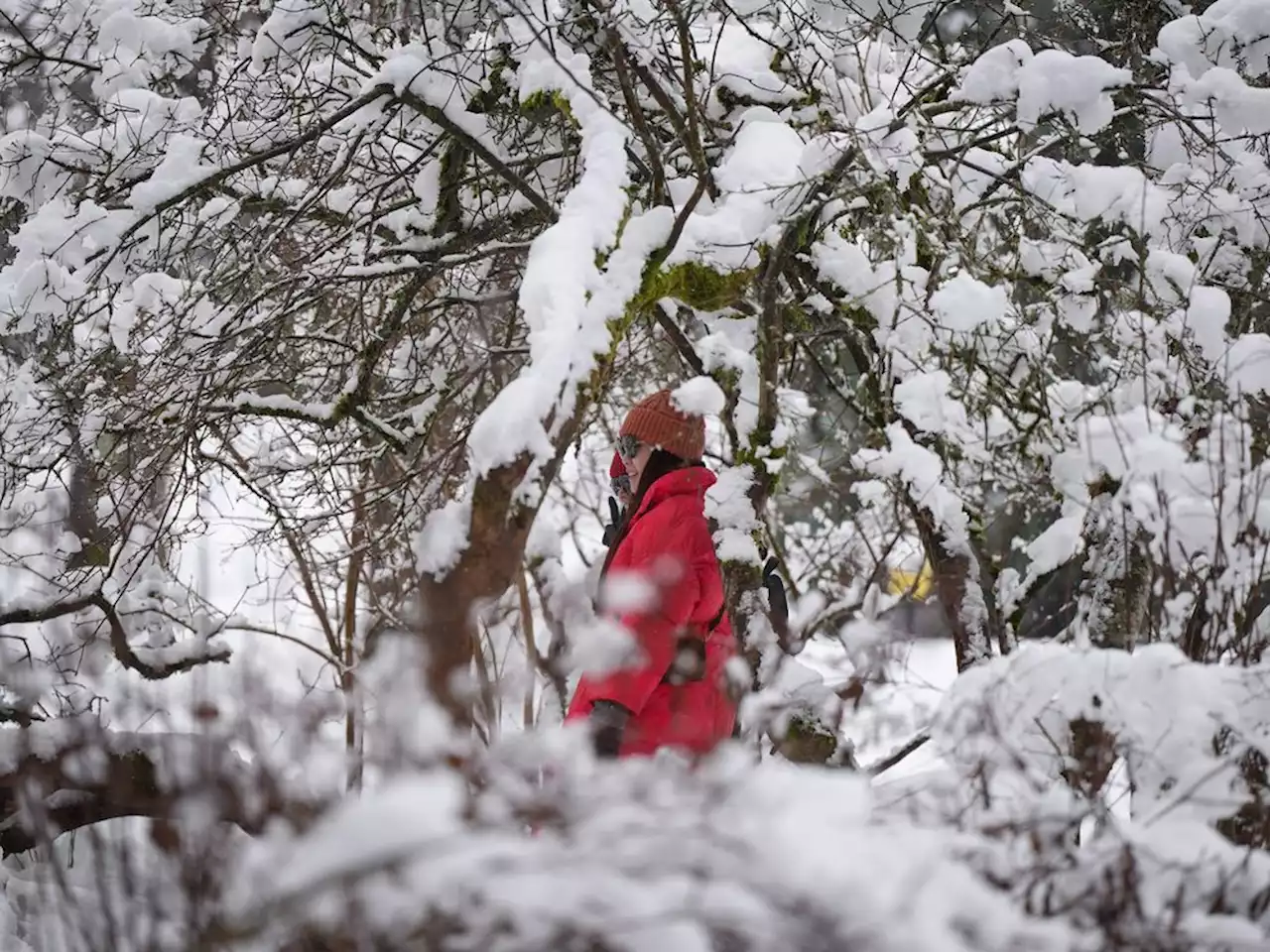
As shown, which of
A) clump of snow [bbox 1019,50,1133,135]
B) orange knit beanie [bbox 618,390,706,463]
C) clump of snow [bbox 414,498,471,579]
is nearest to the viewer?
clump of snow [bbox 414,498,471,579]

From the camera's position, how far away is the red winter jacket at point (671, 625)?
2.88 metres

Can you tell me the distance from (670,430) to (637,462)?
16 cm

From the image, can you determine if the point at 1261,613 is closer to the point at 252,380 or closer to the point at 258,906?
the point at 258,906

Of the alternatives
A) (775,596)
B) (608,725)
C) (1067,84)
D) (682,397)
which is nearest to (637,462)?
(682,397)

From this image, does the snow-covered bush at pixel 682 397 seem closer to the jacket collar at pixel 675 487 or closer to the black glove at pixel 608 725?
the jacket collar at pixel 675 487

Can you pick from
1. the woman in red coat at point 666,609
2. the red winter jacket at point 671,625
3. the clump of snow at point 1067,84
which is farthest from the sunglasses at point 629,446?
the clump of snow at point 1067,84

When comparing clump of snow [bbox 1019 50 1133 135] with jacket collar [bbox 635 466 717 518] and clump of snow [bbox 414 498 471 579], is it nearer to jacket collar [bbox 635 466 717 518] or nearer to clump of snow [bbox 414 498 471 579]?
jacket collar [bbox 635 466 717 518]

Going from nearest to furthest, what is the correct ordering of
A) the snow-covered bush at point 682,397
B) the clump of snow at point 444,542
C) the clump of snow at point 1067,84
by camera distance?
the snow-covered bush at point 682,397, the clump of snow at point 444,542, the clump of snow at point 1067,84

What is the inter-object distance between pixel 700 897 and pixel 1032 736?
1.33 m

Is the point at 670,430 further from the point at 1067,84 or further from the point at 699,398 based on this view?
the point at 1067,84

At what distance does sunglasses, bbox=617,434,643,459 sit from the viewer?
356cm

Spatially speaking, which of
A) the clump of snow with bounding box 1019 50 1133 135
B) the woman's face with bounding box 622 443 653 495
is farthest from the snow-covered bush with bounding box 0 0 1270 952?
the woman's face with bounding box 622 443 653 495

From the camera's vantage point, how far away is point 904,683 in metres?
2.18

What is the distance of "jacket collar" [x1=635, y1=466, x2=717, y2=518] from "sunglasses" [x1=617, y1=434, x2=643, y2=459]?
0.59 ft
